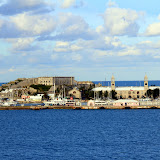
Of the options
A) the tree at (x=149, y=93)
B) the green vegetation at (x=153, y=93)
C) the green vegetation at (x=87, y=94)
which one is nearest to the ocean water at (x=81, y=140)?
the green vegetation at (x=153, y=93)

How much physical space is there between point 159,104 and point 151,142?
3056 inches

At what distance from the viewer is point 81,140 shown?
75.2 meters

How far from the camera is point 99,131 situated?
87312 mm

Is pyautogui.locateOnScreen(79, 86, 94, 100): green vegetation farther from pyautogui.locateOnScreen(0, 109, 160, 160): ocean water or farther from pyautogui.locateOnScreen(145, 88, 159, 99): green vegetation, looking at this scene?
pyautogui.locateOnScreen(0, 109, 160, 160): ocean water

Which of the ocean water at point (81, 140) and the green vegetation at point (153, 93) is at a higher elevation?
the green vegetation at point (153, 93)

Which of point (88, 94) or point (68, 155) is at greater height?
point (88, 94)

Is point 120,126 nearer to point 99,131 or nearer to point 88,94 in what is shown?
point 99,131

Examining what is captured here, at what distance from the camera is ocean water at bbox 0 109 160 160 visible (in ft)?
207

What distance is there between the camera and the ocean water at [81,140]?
207 ft

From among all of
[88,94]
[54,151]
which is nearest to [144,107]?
[88,94]

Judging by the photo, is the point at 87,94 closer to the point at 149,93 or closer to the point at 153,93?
the point at 149,93

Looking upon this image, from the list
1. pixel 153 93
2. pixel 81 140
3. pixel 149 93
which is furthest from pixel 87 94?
pixel 81 140

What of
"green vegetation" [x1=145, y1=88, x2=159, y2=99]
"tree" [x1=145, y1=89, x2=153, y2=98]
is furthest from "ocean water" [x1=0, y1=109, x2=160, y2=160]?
"tree" [x1=145, y1=89, x2=153, y2=98]

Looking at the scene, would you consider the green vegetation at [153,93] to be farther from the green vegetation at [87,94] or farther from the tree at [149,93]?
the green vegetation at [87,94]
